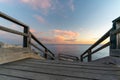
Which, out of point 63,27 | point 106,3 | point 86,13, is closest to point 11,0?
point 106,3

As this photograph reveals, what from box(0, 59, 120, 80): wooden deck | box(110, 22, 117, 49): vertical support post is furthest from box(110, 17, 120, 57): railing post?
box(0, 59, 120, 80): wooden deck

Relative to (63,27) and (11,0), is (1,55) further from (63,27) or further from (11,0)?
(63,27)

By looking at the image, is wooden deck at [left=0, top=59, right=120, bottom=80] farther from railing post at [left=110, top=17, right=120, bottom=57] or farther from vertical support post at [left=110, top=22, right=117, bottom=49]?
vertical support post at [left=110, top=22, right=117, bottom=49]

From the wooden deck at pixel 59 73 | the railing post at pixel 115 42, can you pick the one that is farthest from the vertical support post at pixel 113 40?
the wooden deck at pixel 59 73

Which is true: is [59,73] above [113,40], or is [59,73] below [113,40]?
below

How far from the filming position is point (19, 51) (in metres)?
3.79

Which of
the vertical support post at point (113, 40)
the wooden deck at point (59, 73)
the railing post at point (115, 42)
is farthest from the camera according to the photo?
the vertical support post at point (113, 40)

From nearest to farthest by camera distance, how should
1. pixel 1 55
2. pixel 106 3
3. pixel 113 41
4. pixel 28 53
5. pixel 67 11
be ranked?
1. pixel 1 55
2. pixel 113 41
3. pixel 28 53
4. pixel 106 3
5. pixel 67 11

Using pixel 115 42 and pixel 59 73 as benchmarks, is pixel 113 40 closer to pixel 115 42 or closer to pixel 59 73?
pixel 115 42

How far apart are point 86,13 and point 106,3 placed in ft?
18.1

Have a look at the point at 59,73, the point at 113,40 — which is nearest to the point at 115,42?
the point at 113,40

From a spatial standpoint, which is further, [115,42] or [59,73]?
[115,42]

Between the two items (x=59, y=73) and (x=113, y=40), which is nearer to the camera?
(x=59, y=73)

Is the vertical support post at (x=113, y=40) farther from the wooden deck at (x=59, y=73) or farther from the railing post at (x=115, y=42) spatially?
the wooden deck at (x=59, y=73)
